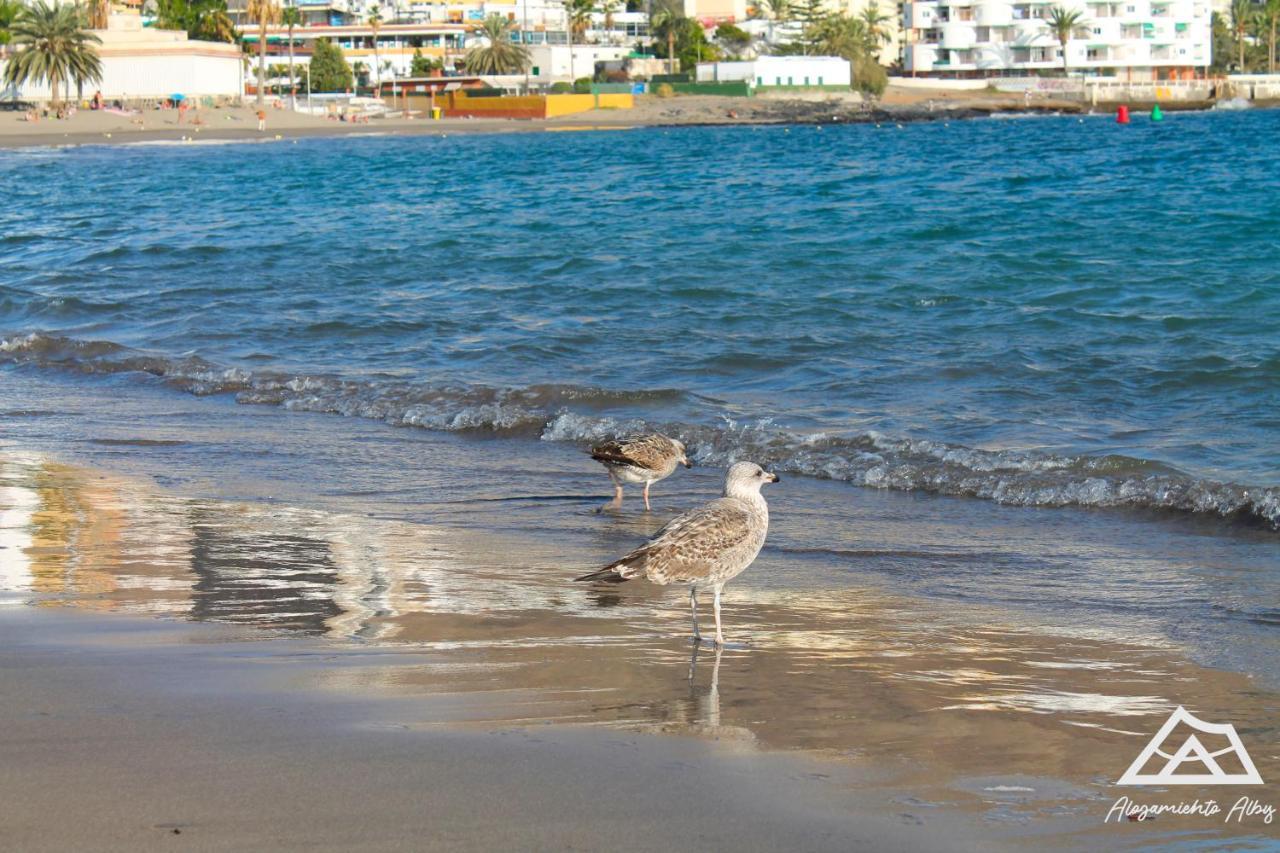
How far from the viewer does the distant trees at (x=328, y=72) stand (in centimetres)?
13225

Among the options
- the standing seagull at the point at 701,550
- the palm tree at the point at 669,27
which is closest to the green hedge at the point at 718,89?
the palm tree at the point at 669,27

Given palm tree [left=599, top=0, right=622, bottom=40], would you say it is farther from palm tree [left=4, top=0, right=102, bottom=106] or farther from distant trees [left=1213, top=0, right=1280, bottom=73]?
palm tree [left=4, top=0, right=102, bottom=106]

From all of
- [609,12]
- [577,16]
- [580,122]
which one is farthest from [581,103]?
[609,12]

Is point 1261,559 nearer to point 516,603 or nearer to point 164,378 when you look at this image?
point 516,603

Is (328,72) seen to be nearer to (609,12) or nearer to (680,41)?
(680,41)

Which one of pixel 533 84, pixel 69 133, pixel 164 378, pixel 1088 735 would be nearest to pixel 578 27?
pixel 533 84

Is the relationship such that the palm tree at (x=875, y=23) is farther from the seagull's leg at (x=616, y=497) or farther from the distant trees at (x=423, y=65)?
the seagull's leg at (x=616, y=497)

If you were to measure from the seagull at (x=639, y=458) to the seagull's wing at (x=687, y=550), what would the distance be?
277cm

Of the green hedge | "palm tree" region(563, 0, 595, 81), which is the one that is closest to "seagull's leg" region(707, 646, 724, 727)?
the green hedge

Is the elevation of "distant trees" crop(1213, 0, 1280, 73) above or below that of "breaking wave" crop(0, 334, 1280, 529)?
above

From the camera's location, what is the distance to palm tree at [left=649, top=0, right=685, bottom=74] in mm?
142625

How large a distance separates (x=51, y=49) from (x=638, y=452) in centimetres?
9194

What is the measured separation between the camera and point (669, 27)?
144 meters

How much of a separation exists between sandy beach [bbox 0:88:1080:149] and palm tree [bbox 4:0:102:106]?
3065mm
